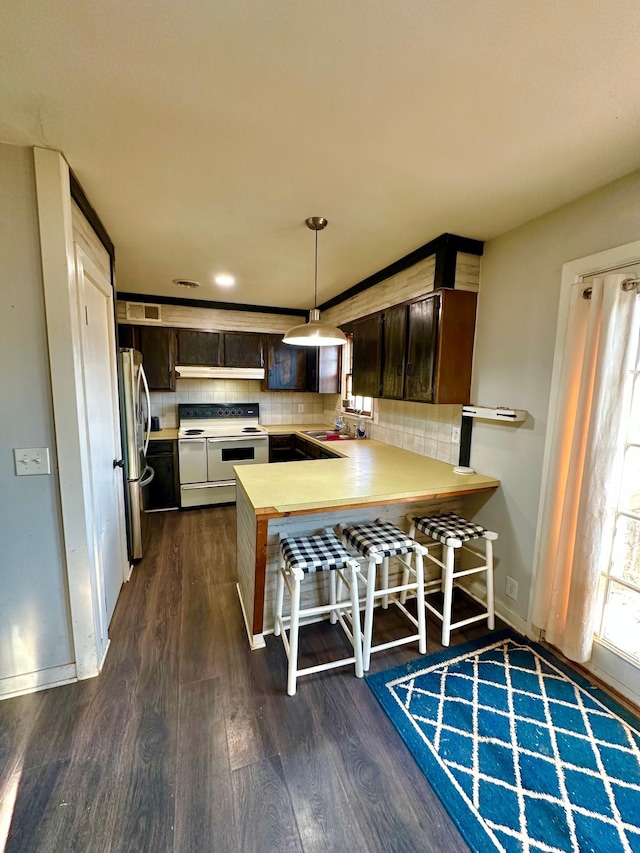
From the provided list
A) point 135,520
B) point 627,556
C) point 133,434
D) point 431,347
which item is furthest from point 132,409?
point 627,556

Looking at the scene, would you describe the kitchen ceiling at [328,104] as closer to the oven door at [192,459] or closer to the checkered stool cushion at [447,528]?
the checkered stool cushion at [447,528]

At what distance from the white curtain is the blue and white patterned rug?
0.91 ft

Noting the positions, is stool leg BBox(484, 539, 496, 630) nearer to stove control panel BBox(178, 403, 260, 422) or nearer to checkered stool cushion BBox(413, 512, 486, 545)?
checkered stool cushion BBox(413, 512, 486, 545)

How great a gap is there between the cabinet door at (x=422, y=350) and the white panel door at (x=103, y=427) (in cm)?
208

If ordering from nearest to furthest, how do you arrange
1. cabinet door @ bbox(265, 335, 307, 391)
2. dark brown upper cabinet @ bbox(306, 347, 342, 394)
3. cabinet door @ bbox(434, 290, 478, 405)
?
1. cabinet door @ bbox(434, 290, 478, 405)
2. dark brown upper cabinet @ bbox(306, 347, 342, 394)
3. cabinet door @ bbox(265, 335, 307, 391)

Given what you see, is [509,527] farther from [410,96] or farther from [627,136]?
[410,96]

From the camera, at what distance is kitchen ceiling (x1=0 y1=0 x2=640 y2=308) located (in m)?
0.95

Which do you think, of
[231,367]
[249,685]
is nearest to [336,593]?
[249,685]

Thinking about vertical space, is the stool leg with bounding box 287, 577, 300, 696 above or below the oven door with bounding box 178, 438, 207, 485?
below

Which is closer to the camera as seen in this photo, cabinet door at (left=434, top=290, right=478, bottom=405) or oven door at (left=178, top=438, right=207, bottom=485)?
cabinet door at (left=434, top=290, right=478, bottom=405)

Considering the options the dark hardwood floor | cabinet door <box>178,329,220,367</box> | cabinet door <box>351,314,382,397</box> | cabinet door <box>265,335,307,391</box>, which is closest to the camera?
the dark hardwood floor

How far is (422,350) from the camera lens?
2494 mm

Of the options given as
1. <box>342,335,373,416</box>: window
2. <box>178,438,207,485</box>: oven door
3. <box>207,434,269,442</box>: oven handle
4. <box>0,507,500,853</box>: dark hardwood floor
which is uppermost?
<box>342,335,373,416</box>: window

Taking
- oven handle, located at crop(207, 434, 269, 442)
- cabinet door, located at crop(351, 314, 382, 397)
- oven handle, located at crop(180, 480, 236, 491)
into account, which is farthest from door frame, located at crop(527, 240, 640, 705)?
oven handle, located at crop(180, 480, 236, 491)
